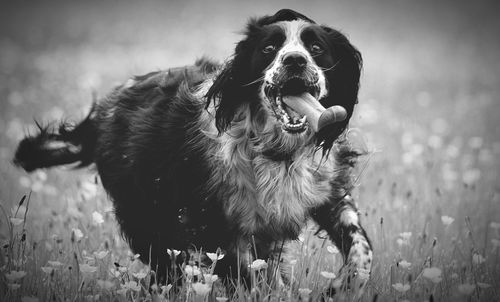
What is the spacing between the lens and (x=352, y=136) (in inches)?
154

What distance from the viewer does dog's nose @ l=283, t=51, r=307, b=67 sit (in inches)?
121

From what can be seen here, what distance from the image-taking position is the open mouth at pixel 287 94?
3096 millimetres

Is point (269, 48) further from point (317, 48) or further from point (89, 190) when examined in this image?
point (89, 190)

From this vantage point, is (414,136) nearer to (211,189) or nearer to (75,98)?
(211,189)

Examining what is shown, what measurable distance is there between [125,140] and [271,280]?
1361 mm

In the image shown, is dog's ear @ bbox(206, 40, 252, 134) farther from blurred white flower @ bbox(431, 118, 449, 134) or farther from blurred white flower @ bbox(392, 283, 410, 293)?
blurred white flower @ bbox(431, 118, 449, 134)

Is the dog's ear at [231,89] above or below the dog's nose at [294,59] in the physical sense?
below

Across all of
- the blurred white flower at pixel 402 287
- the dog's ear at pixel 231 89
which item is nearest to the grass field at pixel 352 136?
the blurred white flower at pixel 402 287

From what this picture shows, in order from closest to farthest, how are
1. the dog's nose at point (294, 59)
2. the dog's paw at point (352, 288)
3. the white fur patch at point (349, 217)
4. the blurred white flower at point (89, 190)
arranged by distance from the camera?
the dog's paw at point (352, 288) → the dog's nose at point (294, 59) → the white fur patch at point (349, 217) → the blurred white flower at point (89, 190)

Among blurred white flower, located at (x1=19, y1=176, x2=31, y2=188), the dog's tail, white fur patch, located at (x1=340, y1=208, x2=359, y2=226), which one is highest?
white fur patch, located at (x1=340, y1=208, x2=359, y2=226)

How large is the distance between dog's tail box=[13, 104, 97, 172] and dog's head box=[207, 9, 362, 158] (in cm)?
121

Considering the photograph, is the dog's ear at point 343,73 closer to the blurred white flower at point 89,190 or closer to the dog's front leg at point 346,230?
the dog's front leg at point 346,230

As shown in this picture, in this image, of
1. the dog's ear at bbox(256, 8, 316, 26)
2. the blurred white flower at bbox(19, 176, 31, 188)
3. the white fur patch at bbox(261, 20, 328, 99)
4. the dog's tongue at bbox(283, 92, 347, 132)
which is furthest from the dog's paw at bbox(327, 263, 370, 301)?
the blurred white flower at bbox(19, 176, 31, 188)

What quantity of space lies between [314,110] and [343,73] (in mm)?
635
